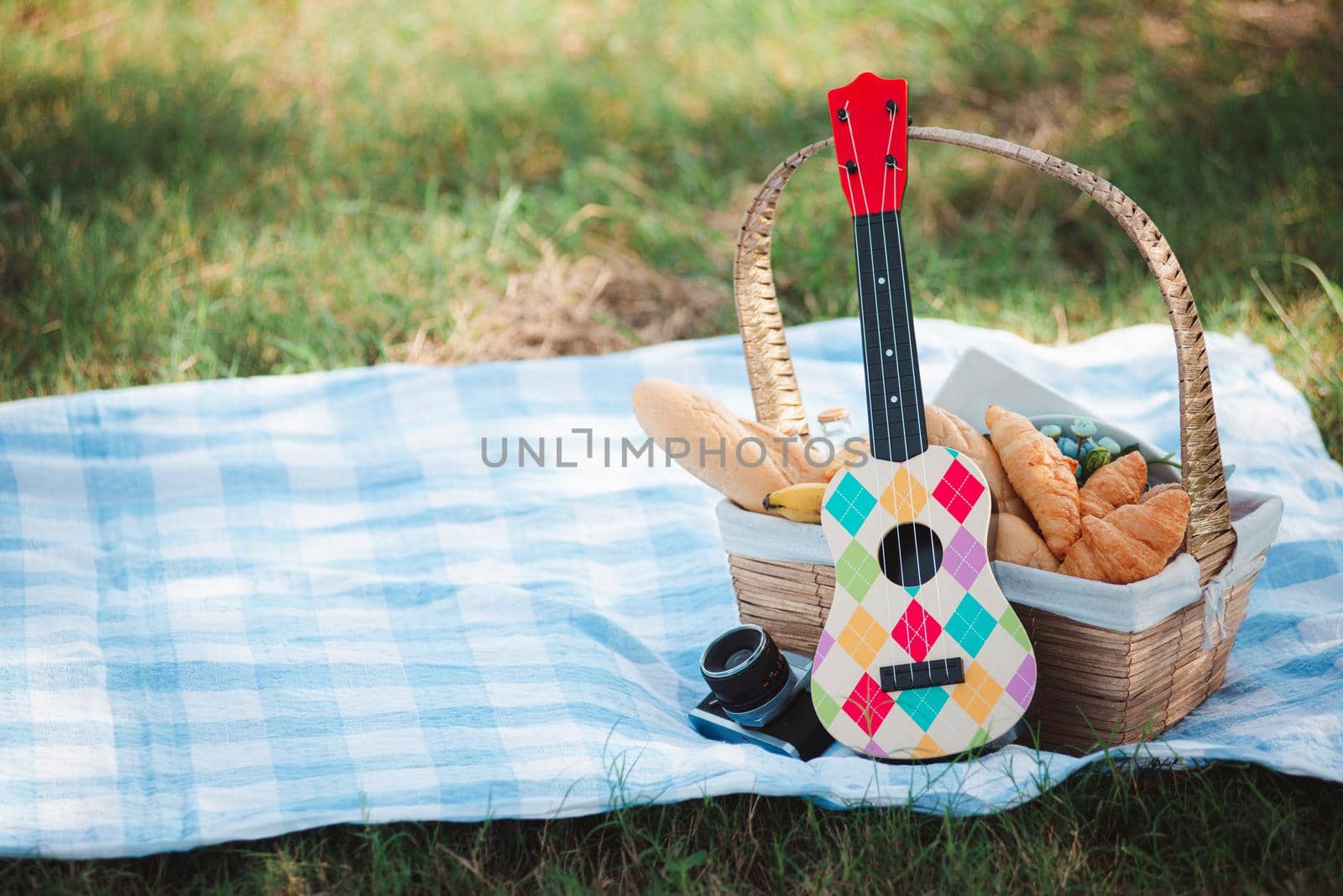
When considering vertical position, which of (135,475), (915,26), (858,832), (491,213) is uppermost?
(915,26)

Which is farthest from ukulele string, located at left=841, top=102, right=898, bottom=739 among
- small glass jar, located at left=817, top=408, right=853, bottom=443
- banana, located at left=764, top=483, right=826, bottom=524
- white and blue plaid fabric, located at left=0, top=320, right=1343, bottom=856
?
small glass jar, located at left=817, top=408, right=853, bottom=443

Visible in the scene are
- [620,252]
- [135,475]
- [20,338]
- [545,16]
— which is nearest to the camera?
[135,475]

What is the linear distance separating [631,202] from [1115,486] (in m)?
2.46

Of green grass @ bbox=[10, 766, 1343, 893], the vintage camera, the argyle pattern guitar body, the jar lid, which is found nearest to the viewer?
green grass @ bbox=[10, 766, 1343, 893]

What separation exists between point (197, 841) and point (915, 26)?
4.26m

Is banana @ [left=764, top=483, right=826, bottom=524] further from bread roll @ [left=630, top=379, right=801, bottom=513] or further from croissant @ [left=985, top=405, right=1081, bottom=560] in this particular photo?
croissant @ [left=985, top=405, right=1081, bottom=560]

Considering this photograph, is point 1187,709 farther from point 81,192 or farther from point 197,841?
point 81,192

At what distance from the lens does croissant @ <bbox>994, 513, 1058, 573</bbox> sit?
1676 millimetres

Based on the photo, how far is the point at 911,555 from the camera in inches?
65.4

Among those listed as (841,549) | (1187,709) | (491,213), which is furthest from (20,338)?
(1187,709)

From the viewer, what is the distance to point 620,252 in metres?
3.68

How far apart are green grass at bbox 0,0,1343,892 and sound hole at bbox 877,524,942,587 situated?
32 cm

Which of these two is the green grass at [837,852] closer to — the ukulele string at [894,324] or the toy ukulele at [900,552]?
the toy ukulele at [900,552]

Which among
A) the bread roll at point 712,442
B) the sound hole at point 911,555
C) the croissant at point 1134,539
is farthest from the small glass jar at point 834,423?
the croissant at point 1134,539
